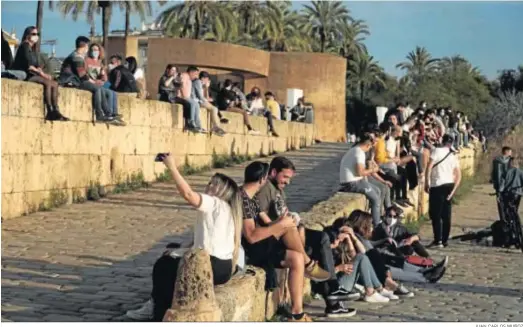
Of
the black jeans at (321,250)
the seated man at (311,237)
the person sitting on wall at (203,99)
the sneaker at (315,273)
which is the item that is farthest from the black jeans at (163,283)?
the person sitting on wall at (203,99)

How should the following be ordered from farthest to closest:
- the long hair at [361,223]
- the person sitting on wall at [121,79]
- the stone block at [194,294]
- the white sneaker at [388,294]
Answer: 1. the person sitting on wall at [121,79]
2. the long hair at [361,223]
3. the white sneaker at [388,294]
4. the stone block at [194,294]

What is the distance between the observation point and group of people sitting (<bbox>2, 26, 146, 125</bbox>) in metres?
13.3

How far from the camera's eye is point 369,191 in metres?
14.4

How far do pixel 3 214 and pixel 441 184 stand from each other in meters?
7.11

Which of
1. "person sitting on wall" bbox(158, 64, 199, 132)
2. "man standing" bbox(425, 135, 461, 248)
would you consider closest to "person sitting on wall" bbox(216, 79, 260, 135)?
"person sitting on wall" bbox(158, 64, 199, 132)

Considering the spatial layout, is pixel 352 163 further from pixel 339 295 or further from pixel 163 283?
pixel 163 283

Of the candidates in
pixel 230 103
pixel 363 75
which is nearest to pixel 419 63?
pixel 363 75

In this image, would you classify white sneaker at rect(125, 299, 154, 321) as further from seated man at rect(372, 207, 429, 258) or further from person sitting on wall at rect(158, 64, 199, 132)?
person sitting on wall at rect(158, 64, 199, 132)

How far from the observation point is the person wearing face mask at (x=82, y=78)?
48.6 feet

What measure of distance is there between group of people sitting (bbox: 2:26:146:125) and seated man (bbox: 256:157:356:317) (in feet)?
16.5

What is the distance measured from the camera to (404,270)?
40.6 ft

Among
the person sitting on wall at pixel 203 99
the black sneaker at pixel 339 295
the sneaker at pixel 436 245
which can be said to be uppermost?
the person sitting on wall at pixel 203 99

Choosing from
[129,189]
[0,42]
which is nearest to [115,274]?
[0,42]

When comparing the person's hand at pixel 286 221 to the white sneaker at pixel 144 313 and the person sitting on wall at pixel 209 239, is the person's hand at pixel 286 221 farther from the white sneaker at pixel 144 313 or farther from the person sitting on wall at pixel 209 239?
the white sneaker at pixel 144 313
